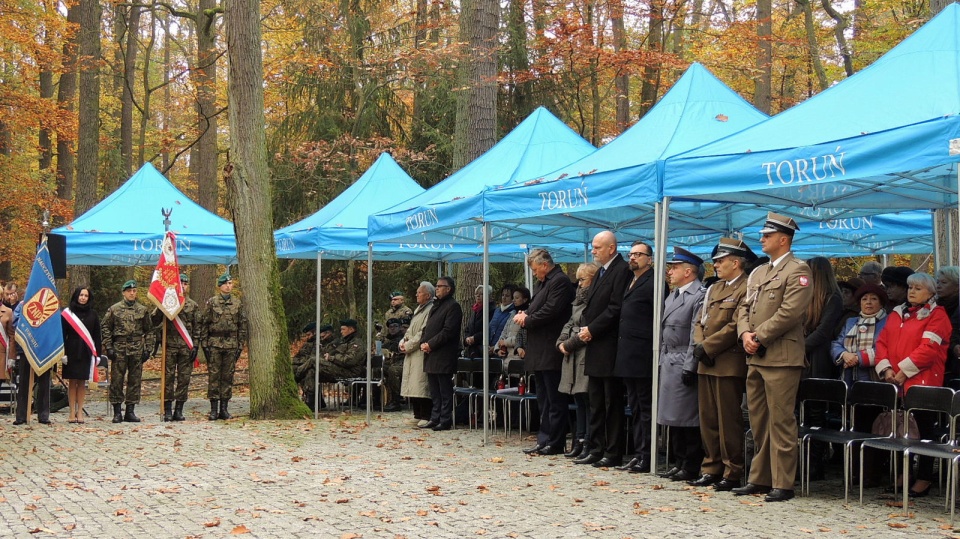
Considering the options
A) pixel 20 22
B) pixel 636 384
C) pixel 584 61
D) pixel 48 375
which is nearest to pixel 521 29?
pixel 584 61

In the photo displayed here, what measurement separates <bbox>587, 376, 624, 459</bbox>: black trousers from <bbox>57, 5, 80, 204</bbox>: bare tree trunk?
16899 millimetres

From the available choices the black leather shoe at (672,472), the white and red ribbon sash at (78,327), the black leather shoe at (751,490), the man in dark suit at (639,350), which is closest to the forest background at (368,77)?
the white and red ribbon sash at (78,327)

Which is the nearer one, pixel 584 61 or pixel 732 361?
pixel 732 361

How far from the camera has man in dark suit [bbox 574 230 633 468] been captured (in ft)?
30.0

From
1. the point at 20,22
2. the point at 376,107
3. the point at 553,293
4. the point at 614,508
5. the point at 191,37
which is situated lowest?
the point at 614,508

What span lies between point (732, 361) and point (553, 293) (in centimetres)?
258

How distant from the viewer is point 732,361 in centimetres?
772

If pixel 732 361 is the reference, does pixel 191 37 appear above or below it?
above

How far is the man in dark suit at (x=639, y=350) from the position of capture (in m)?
8.85

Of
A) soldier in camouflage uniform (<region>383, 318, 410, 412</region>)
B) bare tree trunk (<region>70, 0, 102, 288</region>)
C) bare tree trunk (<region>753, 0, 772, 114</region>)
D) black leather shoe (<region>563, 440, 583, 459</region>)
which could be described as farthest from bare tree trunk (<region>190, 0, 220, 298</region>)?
black leather shoe (<region>563, 440, 583, 459</region>)

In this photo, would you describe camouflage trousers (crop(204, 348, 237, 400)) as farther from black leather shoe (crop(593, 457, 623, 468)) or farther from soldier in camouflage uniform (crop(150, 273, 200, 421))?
black leather shoe (crop(593, 457, 623, 468))

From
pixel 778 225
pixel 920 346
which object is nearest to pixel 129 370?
pixel 778 225

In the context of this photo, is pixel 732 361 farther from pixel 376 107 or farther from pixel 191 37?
pixel 191 37

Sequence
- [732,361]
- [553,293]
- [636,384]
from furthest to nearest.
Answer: [553,293] → [636,384] → [732,361]
